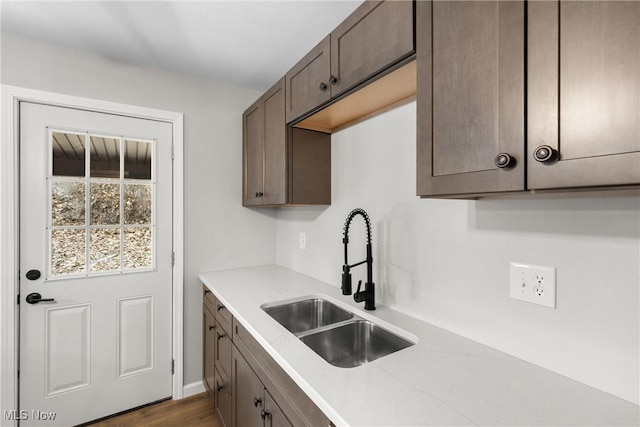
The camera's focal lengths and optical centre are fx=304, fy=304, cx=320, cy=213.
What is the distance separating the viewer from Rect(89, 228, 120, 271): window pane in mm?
1937

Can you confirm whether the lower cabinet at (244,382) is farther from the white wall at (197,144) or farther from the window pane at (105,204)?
the window pane at (105,204)

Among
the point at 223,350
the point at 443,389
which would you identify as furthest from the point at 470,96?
the point at 223,350

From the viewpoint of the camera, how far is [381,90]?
48.9 inches

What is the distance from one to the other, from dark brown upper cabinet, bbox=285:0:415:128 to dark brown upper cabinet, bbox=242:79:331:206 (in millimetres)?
236

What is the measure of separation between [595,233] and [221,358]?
5.98ft

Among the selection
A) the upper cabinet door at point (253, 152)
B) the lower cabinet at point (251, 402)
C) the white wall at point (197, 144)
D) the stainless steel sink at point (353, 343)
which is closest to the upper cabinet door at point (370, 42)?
the upper cabinet door at point (253, 152)

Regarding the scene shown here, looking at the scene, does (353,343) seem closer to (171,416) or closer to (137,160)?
(171,416)

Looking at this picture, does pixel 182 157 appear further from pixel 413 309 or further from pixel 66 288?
pixel 413 309

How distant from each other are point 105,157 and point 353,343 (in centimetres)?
190

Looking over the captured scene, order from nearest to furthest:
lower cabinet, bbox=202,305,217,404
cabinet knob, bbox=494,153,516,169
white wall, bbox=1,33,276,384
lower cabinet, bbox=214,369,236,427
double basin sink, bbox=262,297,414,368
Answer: cabinet knob, bbox=494,153,516,169, double basin sink, bbox=262,297,414,368, lower cabinet, bbox=214,369,236,427, white wall, bbox=1,33,276,384, lower cabinet, bbox=202,305,217,404

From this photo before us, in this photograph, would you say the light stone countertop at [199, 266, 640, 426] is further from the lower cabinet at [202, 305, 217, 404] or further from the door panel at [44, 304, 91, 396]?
the door panel at [44, 304, 91, 396]

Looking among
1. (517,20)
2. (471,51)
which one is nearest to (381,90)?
(471,51)

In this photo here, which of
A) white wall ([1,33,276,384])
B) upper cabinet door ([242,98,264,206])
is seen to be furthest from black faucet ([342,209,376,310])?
white wall ([1,33,276,384])

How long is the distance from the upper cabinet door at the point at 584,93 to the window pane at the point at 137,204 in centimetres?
219
